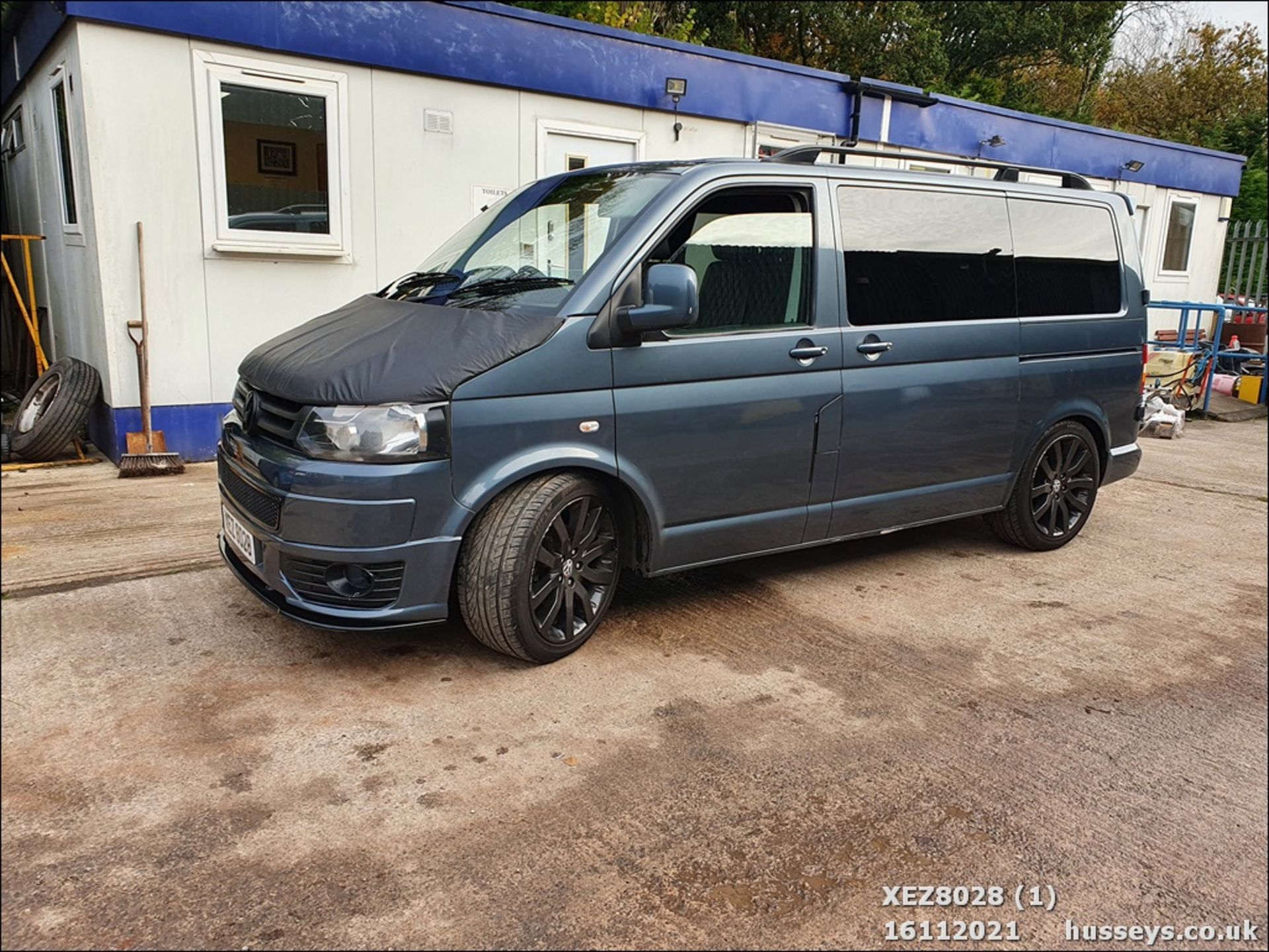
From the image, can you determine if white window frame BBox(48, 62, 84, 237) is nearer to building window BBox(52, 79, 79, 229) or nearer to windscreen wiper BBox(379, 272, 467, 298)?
building window BBox(52, 79, 79, 229)

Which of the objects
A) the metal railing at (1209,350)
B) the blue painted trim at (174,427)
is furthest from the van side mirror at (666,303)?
the metal railing at (1209,350)

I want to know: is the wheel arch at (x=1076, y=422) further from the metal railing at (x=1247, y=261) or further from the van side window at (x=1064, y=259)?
the metal railing at (x=1247, y=261)

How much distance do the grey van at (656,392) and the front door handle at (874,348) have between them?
12 millimetres

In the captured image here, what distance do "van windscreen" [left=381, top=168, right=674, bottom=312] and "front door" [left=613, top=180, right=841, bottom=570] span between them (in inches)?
11.3

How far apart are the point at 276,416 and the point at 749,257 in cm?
205

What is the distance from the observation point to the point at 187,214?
7.05 metres

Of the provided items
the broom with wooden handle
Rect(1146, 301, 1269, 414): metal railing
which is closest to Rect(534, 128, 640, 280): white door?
the broom with wooden handle

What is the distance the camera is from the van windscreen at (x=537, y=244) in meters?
3.93

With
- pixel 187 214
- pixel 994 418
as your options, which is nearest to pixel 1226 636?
pixel 994 418

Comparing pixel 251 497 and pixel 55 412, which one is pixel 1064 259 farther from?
pixel 55 412

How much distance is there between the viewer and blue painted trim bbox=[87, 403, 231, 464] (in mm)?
7047

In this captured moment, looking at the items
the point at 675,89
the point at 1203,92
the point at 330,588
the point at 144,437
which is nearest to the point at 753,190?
the point at 330,588

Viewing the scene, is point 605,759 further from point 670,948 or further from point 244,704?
point 244,704

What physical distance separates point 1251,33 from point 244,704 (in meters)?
33.2
